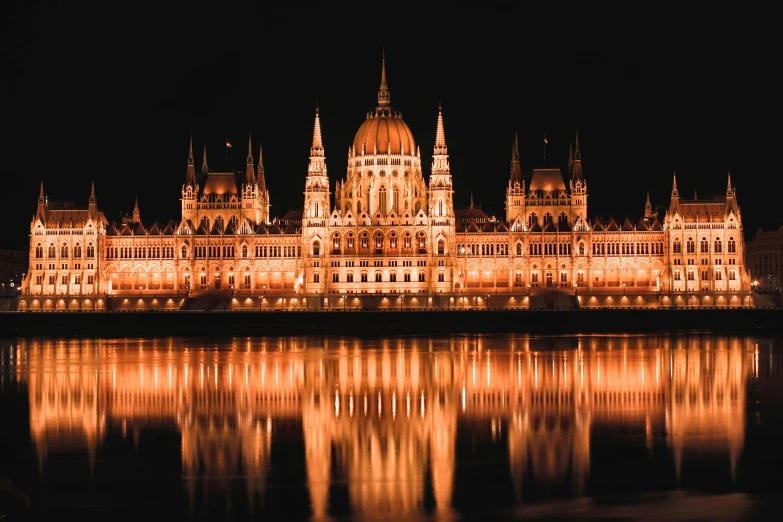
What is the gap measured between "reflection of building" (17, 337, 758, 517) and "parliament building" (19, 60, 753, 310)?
156 feet

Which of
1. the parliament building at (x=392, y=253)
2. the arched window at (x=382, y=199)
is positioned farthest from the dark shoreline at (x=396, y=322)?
the arched window at (x=382, y=199)

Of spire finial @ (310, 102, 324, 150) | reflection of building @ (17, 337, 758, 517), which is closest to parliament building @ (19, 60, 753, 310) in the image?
spire finial @ (310, 102, 324, 150)

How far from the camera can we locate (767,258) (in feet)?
503

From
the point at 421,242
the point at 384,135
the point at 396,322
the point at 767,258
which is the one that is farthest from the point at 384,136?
the point at 767,258

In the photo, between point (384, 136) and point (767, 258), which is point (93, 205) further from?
point (767, 258)

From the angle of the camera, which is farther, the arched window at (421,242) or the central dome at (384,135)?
the central dome at (384,135)

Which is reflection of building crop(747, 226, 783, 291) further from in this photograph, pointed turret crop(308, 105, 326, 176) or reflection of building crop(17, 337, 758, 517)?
reflection of building crop(17, 337, 758, 517)

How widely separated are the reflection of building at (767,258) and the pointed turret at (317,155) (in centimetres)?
5458

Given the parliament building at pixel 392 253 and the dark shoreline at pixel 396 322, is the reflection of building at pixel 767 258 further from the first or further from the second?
the dark shoreline at pixel 396 322

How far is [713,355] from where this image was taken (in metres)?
63.9

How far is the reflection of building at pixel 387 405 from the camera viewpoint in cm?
3109

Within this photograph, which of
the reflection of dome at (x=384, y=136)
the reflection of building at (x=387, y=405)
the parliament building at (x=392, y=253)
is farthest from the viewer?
the reflection of dome at (x=384, y=136)

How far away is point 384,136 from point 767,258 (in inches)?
2191

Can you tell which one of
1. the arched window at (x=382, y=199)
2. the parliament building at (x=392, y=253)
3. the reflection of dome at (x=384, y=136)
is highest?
the reflection of dome at (x=384, y=136)
